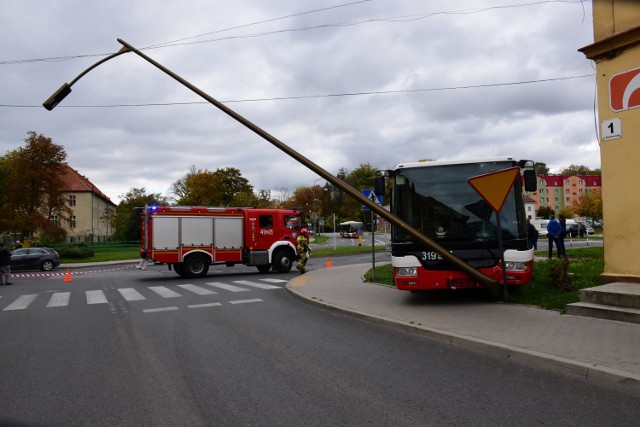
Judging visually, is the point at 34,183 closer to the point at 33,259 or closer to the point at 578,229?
the point at 33,259

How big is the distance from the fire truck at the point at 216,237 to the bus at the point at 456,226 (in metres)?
11.1

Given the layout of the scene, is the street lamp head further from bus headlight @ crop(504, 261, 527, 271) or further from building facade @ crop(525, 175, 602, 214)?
building facade @ crop(525, 175, 602, 214)

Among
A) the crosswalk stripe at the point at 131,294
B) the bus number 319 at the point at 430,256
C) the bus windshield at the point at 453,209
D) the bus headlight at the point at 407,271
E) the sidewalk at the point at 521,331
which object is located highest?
the bus windshield at the point at 453,209

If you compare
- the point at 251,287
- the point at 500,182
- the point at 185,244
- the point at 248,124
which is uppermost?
the point at 248,124

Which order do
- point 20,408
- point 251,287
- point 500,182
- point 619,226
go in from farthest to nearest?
point 251,287
point 619,226
point 500,182
point 20,408

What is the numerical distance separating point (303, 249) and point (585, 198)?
72668 millimetres

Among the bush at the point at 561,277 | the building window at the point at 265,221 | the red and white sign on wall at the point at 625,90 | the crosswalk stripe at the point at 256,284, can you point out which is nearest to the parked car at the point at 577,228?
the building window at the point at 265,221

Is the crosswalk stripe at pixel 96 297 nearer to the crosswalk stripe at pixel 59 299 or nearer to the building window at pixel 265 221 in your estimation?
the crosswalk stripe at pixel 59 299

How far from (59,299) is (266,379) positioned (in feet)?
32.4

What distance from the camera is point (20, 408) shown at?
4.44 m

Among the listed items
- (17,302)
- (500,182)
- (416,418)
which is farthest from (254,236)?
(416,418)

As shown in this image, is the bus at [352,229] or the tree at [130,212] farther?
the bus at [352,229]

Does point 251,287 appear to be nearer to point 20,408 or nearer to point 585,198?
point 20,408

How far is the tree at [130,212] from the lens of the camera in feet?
172
